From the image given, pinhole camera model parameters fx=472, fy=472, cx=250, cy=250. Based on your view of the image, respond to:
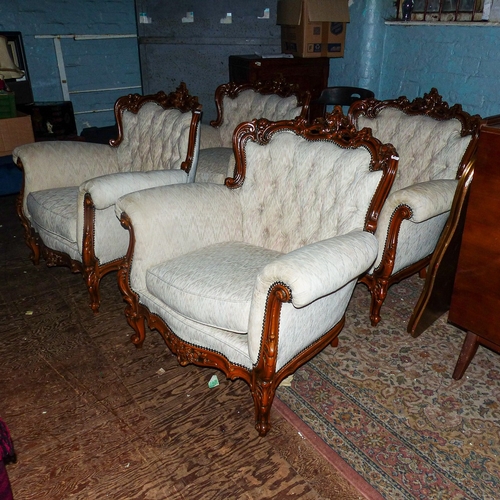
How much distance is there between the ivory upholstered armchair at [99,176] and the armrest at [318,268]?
1067 millimetres

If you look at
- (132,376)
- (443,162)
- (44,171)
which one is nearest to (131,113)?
(44,171)

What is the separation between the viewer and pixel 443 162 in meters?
2.43

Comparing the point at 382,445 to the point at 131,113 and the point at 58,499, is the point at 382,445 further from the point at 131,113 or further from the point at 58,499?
the point at 131,113

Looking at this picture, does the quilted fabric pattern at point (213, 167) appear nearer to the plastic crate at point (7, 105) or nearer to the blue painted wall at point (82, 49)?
the plastic crate at point (7, 105)

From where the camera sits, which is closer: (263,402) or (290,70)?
(263,402)

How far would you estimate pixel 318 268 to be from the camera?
1.42 meters

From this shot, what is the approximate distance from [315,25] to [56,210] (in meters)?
2.85

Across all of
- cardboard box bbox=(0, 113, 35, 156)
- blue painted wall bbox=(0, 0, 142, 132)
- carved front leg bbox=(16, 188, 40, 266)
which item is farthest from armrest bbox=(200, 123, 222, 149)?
blue painted wall bbox=(0, 0, 142, 132)

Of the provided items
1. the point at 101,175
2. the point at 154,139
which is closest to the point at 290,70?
the point at 154,139

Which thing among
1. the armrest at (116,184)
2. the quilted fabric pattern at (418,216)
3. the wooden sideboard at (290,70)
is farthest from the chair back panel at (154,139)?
the wooden sideboard at (290,70)

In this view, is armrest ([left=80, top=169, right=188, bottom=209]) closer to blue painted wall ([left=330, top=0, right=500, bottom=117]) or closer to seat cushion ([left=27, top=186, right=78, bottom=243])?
seat cushion ([left=27, top=186, right=78, bottom=243])

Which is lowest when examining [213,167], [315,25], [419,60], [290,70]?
[213,167]

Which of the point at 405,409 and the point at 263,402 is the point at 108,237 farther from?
the point at 405,409

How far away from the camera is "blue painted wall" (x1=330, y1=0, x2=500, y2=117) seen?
10.3 ft
